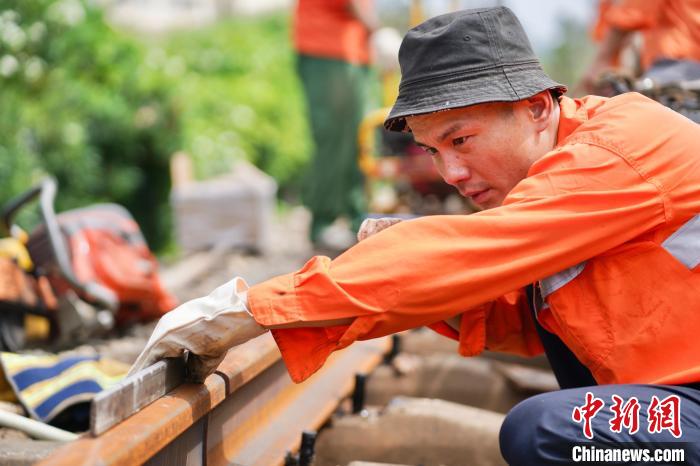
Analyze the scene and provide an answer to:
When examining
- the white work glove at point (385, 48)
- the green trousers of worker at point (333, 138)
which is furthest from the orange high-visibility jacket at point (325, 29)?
the white work glove at point (385, 48)

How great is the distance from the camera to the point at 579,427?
168 centimetres

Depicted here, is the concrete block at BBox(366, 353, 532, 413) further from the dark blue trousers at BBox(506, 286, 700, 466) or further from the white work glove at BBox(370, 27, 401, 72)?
the white work glove at BBox(370, 27, 401, 72)

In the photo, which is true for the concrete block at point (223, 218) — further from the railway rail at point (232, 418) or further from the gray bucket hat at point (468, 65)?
the gray bucket hat at point (468, 65)

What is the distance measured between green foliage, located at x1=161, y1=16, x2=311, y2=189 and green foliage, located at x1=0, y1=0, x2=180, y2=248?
738 millimetres

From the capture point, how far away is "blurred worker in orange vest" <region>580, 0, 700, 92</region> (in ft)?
12.4

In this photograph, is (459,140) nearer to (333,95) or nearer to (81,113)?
(333,95)

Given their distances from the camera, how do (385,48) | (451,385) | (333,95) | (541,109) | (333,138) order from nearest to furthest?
(541,109) < (451,385) < (333,95) < (333,138) < (385,48)

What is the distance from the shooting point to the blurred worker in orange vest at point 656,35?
3773 mm

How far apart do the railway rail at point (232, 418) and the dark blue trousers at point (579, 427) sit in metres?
0.75

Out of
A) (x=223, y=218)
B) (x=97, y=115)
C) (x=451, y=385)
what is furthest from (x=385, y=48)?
(x=451, y=385)

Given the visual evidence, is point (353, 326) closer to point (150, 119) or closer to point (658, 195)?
point (658, 195)

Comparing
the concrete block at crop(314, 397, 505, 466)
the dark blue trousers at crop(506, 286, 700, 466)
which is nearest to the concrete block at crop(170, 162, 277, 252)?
the concrete block at crop(314, 397, 505, 466)

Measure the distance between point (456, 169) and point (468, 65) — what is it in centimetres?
26

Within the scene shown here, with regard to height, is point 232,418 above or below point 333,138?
above
